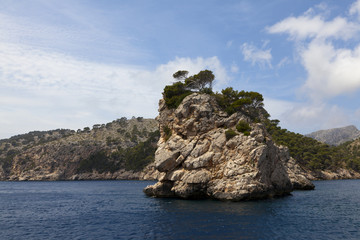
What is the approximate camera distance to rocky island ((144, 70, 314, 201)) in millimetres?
54312

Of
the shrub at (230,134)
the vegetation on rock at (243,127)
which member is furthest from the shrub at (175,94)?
the vegetation on rock at (243,127)

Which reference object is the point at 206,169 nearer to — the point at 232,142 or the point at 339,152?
the point at 232,142

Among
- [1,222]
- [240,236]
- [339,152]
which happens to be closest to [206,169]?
[240,236]

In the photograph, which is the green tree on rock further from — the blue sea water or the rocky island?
the blue sea water

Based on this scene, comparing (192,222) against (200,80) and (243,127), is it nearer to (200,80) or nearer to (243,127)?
(243,127)

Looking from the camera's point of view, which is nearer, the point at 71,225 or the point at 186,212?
the point at 71,225

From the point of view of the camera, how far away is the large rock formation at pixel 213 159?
54156mm

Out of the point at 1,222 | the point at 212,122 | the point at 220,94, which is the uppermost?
the point at 220,94

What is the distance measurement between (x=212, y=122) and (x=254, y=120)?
42.3ft

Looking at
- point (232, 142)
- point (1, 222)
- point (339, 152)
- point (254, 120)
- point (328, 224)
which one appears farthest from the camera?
point (339, 152)

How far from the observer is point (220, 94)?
7406 centimetres

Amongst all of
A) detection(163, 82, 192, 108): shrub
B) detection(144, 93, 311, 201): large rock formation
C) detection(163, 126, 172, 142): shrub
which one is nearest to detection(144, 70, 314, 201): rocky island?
detection(144, 93, 311, 201): large rock formation

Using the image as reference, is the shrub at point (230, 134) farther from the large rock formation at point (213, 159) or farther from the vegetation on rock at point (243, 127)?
the vegetation on rock at point (243, 127)

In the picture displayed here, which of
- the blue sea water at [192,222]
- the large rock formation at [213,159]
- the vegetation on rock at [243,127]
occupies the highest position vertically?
the vegetation on rock at [243,127]
